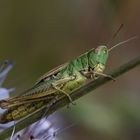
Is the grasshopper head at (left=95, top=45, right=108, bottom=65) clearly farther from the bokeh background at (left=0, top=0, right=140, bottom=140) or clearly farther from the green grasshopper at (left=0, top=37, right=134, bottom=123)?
the bokeh background at (left=0, top=0, right=140, bottom=140)

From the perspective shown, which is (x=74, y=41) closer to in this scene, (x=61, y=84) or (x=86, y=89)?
(x=61, y=84)

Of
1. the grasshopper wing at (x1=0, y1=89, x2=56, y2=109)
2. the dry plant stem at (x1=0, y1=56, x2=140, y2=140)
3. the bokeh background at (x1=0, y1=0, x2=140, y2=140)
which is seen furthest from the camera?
the bokeh background at (x1=0, y1=0, x2=140, y2=140)

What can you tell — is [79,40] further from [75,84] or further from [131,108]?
[75,84]

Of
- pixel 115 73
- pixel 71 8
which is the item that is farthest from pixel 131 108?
pixel 115 73

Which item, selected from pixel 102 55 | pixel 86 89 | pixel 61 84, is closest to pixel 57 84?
pixel 61 84

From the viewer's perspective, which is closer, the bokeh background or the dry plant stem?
the dry plant stem

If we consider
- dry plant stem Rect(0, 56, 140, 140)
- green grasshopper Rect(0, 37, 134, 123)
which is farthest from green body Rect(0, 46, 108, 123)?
dry plant stem Rect(0, 56, 140, 140)

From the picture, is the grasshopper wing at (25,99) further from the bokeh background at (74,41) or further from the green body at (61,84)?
the bokeh background at (74,41)

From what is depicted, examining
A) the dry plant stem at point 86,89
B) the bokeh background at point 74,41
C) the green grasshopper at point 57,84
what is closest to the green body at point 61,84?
the green grasshopper at point 57,84
